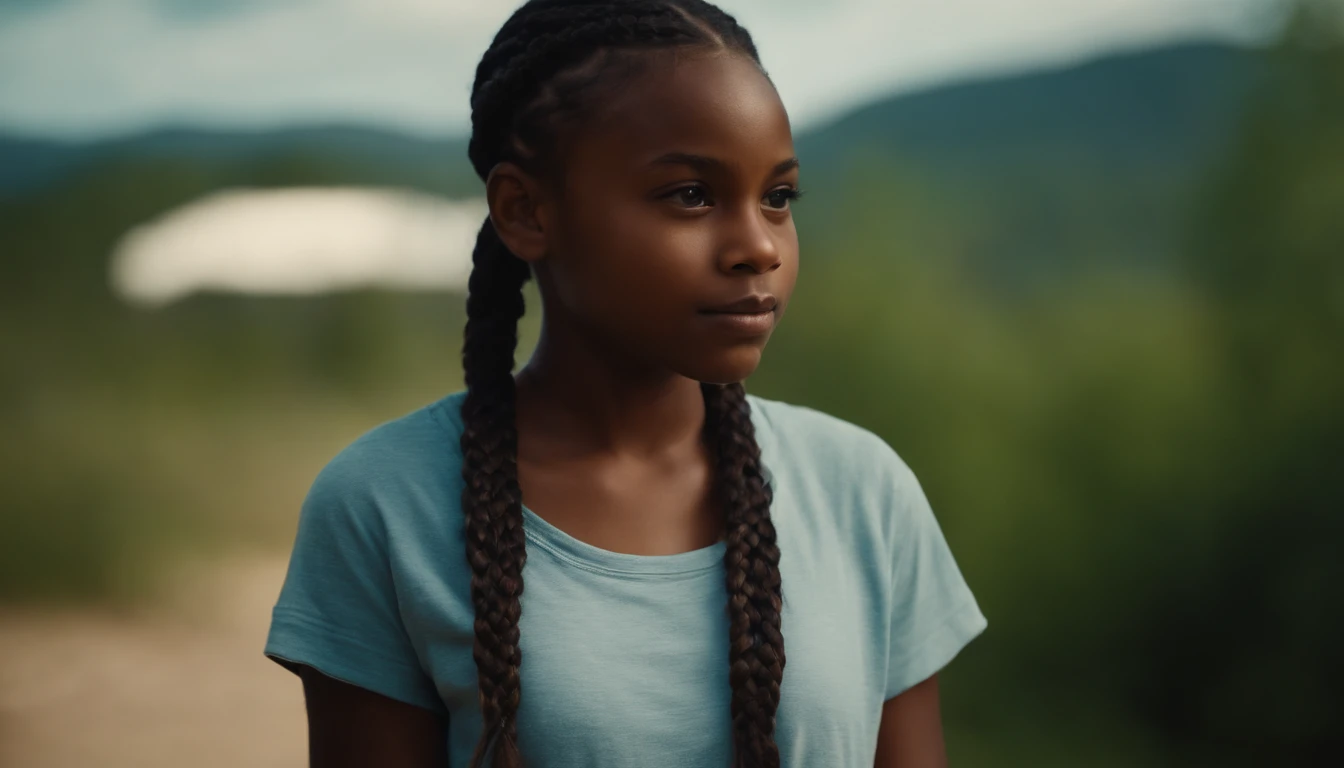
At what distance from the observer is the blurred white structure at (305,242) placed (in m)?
2.60

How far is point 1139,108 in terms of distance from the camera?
2.30 m

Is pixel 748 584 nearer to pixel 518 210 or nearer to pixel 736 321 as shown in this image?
pixel 736 321

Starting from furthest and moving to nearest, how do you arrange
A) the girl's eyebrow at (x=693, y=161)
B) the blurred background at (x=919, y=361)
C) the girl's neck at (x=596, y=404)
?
the blurred background at (x=919, y=361)
the girl's neck at (x=596, y=404)
the girl's eyebrow at (x=693, y=161)

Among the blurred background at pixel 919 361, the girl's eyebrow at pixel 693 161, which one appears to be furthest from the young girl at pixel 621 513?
the blurred background at pixel 919 361

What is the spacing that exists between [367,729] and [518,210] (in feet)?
1.36

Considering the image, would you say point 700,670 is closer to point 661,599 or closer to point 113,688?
point 661,599

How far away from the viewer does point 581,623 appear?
3.09 feet

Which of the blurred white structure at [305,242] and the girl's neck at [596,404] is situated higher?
the blurred white structure at [305,242]

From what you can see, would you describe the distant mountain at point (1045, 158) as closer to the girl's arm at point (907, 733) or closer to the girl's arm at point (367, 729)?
the girl's arm at point (907, 733)

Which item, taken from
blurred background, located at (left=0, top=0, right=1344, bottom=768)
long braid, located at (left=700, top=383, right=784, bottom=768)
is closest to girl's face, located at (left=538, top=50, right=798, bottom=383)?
long braid, located at (left=700, top=383, right=784, bottom=768)

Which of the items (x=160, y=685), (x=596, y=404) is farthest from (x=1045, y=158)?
(x=160, y=685)

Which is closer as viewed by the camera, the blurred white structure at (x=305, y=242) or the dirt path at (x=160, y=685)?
the dirt path at (x=160, y=685)

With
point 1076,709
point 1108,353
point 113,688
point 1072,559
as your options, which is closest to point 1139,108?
point 1108,353

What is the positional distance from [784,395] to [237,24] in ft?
4.27
